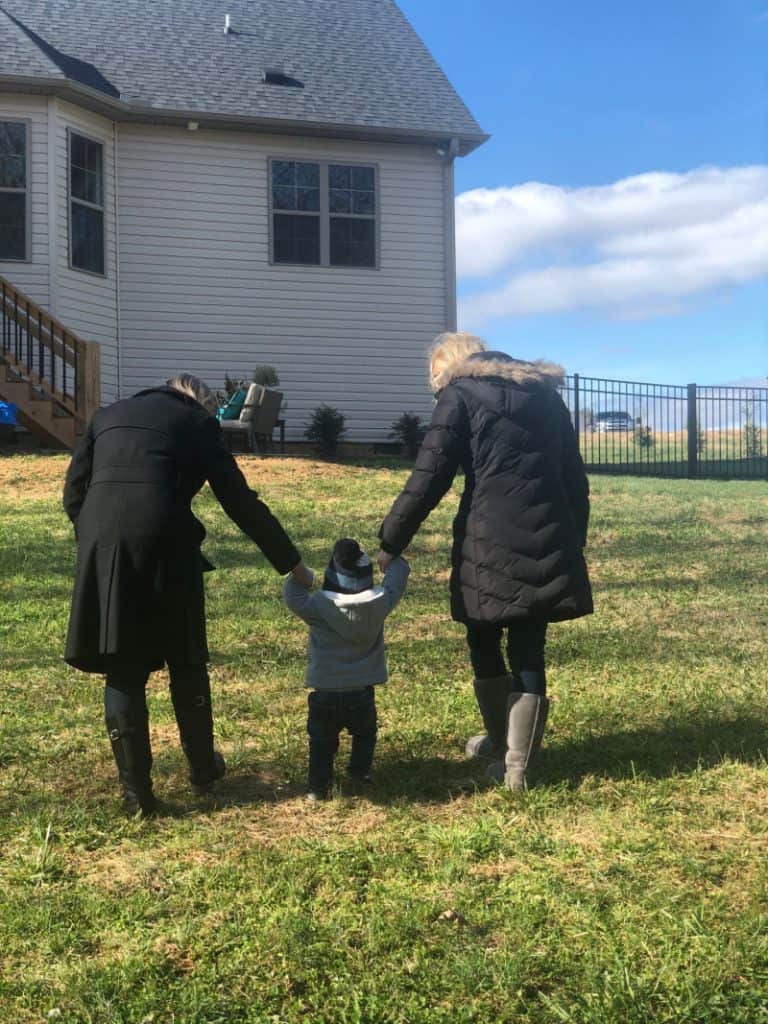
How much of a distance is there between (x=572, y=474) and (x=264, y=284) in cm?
1338

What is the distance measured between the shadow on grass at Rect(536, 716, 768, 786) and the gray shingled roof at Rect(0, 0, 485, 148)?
43.9 ft

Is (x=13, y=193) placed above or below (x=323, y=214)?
below

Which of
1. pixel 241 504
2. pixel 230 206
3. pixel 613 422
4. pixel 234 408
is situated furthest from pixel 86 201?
pixel 241 504

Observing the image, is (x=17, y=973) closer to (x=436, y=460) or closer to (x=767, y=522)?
(x=436, y=460)

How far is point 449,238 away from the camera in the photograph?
17.6m

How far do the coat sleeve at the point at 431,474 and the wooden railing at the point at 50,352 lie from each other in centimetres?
1029

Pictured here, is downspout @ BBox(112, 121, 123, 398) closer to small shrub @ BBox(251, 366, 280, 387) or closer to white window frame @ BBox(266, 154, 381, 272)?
→ small shrub @ BBox(251, 366, 280, 387)

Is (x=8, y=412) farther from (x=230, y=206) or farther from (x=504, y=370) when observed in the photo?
(x=504, y=370)

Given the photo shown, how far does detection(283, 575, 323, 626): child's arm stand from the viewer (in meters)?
3.99

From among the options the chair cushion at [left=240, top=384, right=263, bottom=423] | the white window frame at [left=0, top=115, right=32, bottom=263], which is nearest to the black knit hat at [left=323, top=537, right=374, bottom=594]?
the chair cushion at [left=240, top=384, right=263, bottom=423]

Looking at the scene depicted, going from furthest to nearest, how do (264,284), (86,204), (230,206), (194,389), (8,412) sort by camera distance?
(264,284) → (230,206) → (86,204) → (8,412) → (194,389)

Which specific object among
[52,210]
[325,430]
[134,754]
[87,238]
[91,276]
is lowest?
[134,754]

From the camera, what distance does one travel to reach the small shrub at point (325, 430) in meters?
16.1

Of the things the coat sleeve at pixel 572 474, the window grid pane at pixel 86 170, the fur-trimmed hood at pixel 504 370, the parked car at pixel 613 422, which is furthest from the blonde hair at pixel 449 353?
the parked car at pixel 613 422
